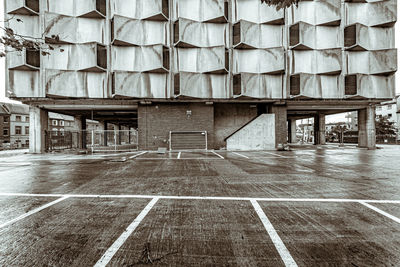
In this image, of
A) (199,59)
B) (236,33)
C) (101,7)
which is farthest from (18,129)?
(236,33)

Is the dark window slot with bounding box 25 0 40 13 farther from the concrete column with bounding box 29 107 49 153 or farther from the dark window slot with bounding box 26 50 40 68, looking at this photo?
the concrete column with bounding box 29 107 49 153

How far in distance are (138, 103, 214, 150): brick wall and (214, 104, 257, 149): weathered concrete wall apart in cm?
208

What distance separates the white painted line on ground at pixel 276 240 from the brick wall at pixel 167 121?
59.5ft

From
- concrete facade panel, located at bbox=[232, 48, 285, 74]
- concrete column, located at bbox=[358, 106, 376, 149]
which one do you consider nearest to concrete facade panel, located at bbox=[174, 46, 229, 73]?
concrete facade panel, located at bbox=[232, 48, 285, 74]

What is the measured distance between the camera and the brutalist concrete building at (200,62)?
66.0ft

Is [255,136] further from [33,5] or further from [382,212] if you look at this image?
[33,5]

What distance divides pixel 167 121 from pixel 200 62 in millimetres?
7109

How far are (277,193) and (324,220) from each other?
1.83 metres

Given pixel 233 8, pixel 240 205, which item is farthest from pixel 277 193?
pixel 233 8

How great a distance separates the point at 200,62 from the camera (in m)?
21.5

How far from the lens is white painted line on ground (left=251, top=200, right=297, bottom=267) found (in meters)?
2.64

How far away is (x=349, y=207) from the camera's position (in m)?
4.58

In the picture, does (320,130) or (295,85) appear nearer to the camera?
(295,85)

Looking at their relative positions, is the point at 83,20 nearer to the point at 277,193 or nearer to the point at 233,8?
the point at 233,8
